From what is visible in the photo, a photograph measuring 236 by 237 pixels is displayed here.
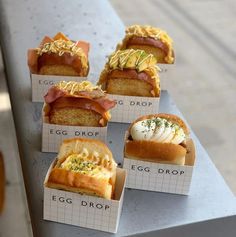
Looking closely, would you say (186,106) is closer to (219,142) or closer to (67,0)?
(219,142)

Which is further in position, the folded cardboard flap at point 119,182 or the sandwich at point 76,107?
the sandwich at point 76,107

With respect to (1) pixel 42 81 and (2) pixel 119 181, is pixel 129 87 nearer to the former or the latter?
(1) pixel 42 81

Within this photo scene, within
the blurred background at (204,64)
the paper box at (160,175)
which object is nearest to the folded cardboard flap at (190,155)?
the paper box at (160,175)

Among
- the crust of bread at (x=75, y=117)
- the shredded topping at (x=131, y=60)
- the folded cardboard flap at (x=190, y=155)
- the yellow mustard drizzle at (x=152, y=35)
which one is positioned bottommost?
the folded cardboard flap at (x=190, y=155)

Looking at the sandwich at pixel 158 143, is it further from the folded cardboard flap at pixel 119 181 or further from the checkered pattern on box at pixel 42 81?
the checkered pattern on box at pixel 42 81

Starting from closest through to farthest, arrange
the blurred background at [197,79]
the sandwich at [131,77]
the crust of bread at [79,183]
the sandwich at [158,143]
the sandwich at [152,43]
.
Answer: the crust of bread at [79,183]
the sandwich at [158,143]
the sandwich at [131,77]
the sandwich at [152,43]
the blurred background at [197,79]

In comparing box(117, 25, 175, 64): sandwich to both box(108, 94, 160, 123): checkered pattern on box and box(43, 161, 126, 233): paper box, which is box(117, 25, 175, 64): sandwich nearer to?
box(108, 94, 160, 123): checkered pattern on box

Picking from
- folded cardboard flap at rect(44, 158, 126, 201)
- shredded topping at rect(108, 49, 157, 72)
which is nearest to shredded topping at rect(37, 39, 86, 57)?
shredded topping at rect(108, 49, 157, 72)
